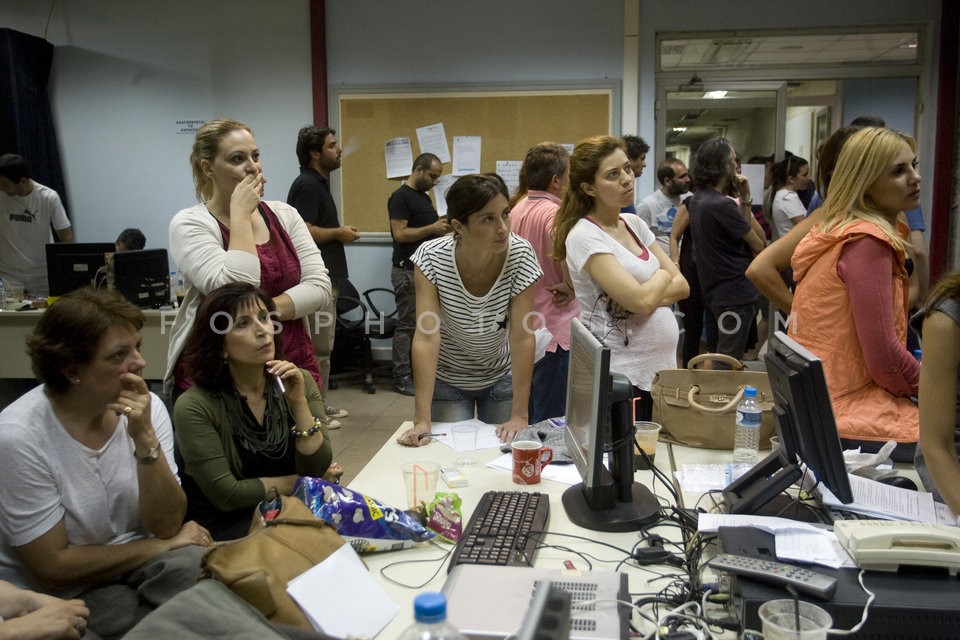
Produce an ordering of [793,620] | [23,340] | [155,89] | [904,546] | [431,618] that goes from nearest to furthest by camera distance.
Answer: [431,618], [793,620], [904,546], [23,340], [155,89]

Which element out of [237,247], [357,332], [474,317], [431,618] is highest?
[237,247]

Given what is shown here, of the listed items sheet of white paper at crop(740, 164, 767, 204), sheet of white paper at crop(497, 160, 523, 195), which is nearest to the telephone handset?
sheet of white paper at crop(497, 160, 523, 195)

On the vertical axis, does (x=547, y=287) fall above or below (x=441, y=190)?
below

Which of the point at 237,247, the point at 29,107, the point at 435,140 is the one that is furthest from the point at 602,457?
the point at 29,107

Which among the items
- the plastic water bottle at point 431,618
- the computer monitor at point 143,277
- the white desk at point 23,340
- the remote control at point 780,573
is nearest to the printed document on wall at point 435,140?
the computer monitor at point 143,277

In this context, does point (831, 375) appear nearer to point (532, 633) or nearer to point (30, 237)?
point (532, 633)

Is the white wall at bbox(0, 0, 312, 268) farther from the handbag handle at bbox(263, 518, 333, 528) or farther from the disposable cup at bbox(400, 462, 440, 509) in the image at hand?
the handbag handle at bbox(263, 518, 333, 528)

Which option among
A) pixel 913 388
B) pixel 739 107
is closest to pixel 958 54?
pixel 739 107

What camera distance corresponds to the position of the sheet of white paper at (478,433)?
2.25 meters

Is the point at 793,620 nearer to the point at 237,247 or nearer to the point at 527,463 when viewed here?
the point at 527,463

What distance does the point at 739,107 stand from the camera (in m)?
5.85

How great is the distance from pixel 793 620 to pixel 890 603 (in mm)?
159

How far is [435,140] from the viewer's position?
5809mm

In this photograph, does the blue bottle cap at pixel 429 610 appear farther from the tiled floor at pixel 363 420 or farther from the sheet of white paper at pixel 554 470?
the tiled floor at pixel 363 420
